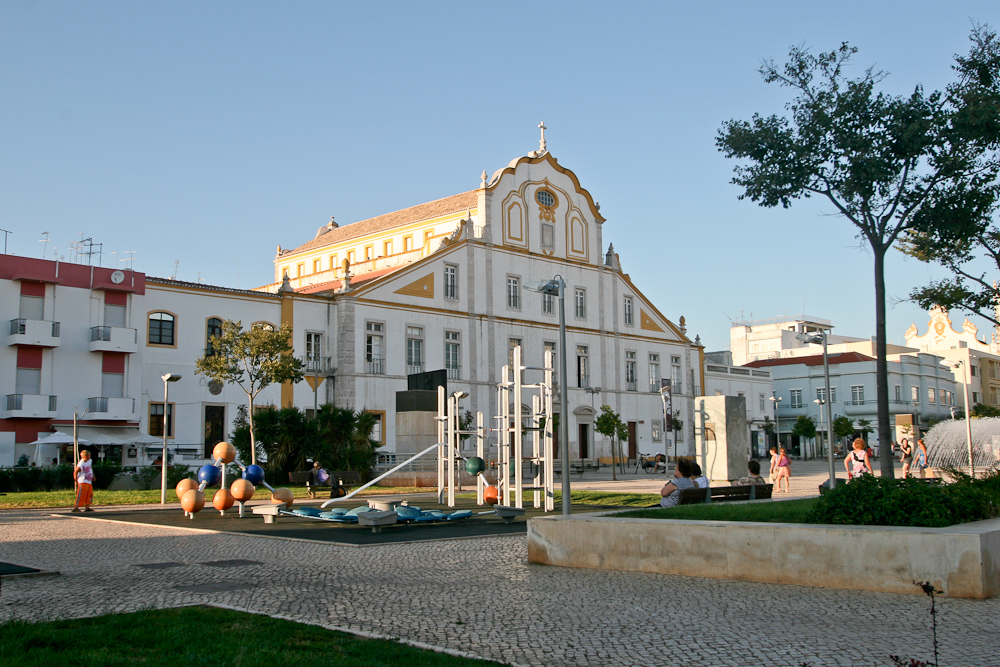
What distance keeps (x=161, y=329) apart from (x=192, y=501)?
23850mm

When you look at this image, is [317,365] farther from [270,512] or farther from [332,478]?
[270,512]

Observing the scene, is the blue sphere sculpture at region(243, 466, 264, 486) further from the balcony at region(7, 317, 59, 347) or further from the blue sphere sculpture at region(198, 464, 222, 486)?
the balcony at region(7, 317, 59, 347)

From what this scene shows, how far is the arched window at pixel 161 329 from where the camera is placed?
1603 inches

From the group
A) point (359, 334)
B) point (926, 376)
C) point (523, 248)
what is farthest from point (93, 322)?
point (926, 376)

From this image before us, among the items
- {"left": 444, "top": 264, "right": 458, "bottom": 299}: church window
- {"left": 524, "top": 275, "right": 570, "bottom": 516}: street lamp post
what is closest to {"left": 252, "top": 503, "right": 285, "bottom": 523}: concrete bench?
{"left": 524, "top": 275, "right": 570, "bottom": 516}: street lamp post

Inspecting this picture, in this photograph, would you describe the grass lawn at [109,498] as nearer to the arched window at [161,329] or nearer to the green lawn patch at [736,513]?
the arched window at [161,329]

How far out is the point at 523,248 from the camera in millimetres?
54281

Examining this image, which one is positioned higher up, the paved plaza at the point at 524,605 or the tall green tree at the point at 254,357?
the tall green tree at the point at 254,357

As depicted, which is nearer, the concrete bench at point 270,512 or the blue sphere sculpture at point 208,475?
the concrete bench at point 270,512

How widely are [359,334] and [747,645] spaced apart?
40.0 meters

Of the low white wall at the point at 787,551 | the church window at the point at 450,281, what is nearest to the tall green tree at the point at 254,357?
the church window at the point at 450,281

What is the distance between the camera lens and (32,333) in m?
37.4

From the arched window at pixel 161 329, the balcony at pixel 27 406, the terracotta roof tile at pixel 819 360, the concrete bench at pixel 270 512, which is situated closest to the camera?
the concrete bench at pixel 270 512

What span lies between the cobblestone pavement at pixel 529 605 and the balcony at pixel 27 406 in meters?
26.8
